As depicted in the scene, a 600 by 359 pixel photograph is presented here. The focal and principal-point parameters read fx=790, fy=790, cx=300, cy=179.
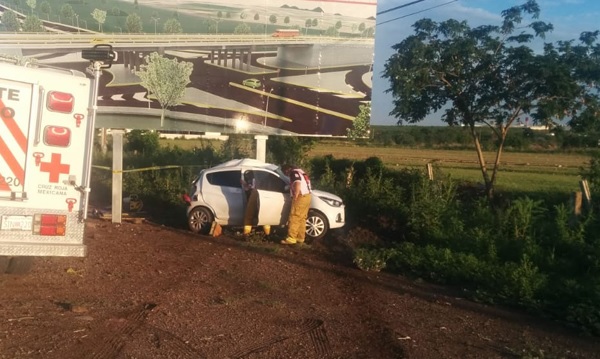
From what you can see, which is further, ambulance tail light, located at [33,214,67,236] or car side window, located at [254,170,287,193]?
car side window, located at [254,170,287,193]

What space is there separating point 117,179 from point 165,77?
8.59 ft

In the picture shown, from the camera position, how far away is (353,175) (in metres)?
20.9

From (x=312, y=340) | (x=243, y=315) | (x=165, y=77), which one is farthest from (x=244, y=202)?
(x=312, y=340)

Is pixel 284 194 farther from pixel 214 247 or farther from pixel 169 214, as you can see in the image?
A: pixel 169 214

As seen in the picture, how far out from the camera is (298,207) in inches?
595

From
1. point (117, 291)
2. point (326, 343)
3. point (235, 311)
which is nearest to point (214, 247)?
point (117, 291)

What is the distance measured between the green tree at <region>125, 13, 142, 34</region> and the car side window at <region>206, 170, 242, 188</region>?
4.10 metres

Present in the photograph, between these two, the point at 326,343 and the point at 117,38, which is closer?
the point at 326,343

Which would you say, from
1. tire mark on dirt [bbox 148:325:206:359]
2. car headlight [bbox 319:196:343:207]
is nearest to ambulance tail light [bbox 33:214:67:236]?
tire mark on dirt [bbox 148:325:206:359]

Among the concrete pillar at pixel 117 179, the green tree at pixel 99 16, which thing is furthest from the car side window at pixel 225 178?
the green tree at pixel 99 16

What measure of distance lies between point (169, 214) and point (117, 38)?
14.7 feet

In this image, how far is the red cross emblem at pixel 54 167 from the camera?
30.8 feet

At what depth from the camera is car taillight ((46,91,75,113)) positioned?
934cm

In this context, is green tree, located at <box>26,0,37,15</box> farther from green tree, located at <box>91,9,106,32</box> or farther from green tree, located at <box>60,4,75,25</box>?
green tree, located at <box>91,9,106,32</box>
